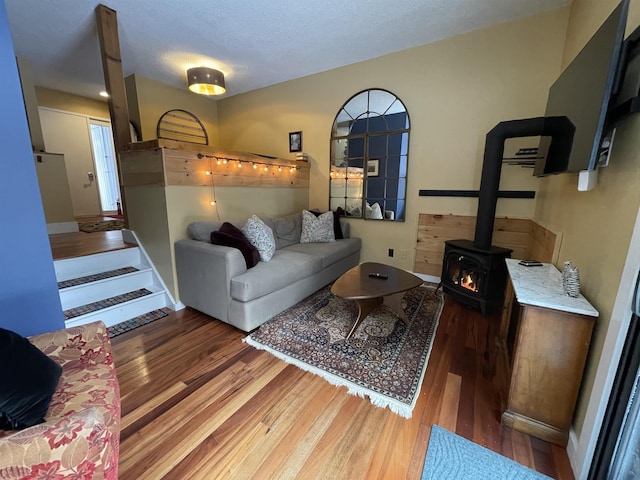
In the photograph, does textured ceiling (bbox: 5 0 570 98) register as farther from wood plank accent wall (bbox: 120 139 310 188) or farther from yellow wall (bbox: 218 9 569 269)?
wood plank accent wall (bbox: 120 139 310 188)

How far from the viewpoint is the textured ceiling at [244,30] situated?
2.37 meters

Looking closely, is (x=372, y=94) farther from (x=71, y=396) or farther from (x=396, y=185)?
(x=71, y=396)

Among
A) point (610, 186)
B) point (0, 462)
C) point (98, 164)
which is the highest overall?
point (98, 164)

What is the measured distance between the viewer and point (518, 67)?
2.62m

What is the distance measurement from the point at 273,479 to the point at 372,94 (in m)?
3.88

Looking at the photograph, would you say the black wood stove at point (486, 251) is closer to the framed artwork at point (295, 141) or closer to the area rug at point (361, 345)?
the area rug at point (361, 345)

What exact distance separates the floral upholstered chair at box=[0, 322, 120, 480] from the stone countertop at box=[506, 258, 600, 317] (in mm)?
1725

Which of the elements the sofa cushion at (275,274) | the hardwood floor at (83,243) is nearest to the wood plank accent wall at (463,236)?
the sofa cushion at (275,274)

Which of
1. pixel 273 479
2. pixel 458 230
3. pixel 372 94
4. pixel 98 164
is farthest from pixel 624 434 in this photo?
pixel 98 164

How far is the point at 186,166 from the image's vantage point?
257 cm

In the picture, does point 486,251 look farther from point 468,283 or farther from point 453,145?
point 453,145

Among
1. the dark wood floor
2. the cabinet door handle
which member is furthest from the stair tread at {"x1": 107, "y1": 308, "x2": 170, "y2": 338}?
the cabinet door handle

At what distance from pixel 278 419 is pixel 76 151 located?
6.46m

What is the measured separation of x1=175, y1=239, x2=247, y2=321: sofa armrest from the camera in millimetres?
2201
